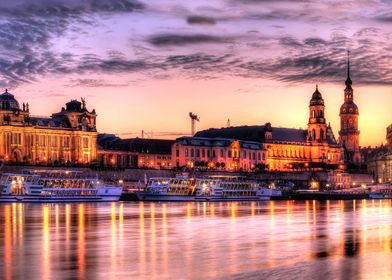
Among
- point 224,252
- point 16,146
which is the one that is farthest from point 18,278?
point 16,146

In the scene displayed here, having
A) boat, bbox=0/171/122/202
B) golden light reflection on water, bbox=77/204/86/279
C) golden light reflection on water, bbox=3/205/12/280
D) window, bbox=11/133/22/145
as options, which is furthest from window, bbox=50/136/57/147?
golden light reflection on water, bbox=77/204/86/279

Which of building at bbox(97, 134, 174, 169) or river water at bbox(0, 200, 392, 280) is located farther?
building at bbox(97, 134, 174, 169)

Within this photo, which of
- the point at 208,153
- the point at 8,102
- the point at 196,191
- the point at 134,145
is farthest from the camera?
the point at 134,145

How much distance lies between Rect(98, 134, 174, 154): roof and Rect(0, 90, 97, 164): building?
1807 centimetres

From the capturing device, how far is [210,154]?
18888cm

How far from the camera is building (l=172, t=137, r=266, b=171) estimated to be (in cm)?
18050

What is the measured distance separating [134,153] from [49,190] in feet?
264

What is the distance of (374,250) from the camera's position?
34.4 m

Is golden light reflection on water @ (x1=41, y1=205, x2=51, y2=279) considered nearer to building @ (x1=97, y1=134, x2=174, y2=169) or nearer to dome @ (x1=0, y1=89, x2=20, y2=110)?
dome @ (x1=0, y1=89, x2=20, y2=110)

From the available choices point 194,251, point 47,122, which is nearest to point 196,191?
point 47,122

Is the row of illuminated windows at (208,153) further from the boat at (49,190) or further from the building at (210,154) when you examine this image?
the boat at (49,190)

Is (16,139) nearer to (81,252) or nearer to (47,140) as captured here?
(47,140)

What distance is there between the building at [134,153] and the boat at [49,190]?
2481 inches

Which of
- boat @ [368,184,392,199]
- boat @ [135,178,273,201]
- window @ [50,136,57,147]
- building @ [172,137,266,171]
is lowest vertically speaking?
boat @ [368,184,392,199]
